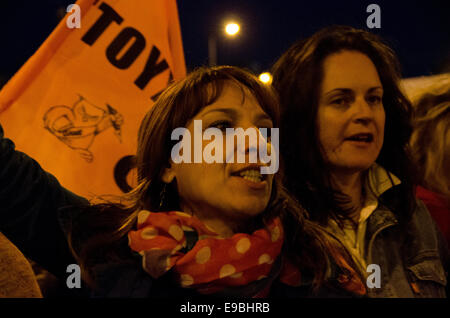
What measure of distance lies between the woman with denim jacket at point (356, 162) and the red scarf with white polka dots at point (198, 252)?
266 mm

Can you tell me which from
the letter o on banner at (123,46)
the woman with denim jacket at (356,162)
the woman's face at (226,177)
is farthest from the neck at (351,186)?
the letter o on banner at (123,46)

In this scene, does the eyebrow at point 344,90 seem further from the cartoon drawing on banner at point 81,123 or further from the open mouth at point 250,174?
the cartoon drawing on banner at point 81,123

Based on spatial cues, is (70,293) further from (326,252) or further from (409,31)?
(409,31)

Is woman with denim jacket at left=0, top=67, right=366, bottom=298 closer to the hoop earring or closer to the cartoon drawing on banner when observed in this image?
the hoop earring

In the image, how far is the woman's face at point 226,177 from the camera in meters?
0.68

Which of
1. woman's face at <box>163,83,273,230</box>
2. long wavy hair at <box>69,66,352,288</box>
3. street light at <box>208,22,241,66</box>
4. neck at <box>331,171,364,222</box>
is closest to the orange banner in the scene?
street light at <box>208,22,241,66</box>

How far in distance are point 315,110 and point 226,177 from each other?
0.36 meters

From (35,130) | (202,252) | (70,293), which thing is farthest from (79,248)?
(35,130)

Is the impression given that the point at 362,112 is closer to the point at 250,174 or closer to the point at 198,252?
the point at 250,174

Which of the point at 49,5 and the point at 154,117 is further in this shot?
the point at 49,5

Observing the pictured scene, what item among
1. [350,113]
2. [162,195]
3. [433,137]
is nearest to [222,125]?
[162,195]

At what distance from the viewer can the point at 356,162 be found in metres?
0.88
